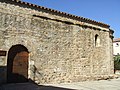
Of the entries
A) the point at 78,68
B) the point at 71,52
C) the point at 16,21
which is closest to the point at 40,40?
the point at 16,21

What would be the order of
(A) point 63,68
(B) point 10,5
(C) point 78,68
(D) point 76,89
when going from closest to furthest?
(D) point 76,89
(B) point 10,5
(A) point 63,68
(C) point 78,68

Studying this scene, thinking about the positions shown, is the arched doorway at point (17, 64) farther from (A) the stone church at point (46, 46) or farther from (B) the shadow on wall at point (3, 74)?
(B) the shadow on wall at point (3, 74)

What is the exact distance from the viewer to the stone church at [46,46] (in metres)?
9.12

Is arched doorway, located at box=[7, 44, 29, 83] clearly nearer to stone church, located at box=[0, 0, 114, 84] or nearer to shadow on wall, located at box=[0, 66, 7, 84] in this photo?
stone church, located at box=[0, 0, 114, 84]

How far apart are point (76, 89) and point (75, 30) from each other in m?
4.77

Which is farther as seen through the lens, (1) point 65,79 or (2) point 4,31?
(1) point 65,79

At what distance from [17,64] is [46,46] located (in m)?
2.00

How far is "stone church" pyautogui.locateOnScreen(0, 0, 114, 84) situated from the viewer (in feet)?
29.9

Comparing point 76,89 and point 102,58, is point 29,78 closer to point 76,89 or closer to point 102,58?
point 76,89

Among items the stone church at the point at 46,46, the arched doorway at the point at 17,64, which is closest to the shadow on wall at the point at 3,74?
the stone church at the point at 46,46

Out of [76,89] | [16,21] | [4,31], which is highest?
[16,21]

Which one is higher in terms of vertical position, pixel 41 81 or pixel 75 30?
pixel 75 30

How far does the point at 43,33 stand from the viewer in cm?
1042

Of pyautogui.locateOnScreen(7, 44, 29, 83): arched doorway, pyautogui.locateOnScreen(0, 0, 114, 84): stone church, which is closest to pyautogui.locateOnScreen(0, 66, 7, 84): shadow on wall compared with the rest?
pyautogui.locateOnScreen(0, 0, 114, 84): stone church
